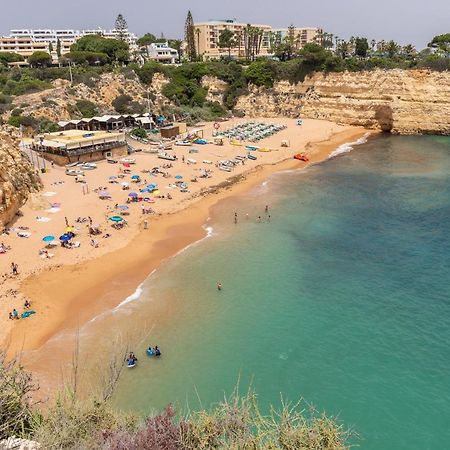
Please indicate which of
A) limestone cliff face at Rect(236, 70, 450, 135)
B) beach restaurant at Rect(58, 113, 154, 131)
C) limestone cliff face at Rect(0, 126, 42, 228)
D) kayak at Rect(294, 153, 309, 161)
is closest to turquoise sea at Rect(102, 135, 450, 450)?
limestone cliff face at Rect(0, 126, 42, 228)

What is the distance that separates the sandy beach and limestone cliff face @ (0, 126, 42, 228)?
98cm

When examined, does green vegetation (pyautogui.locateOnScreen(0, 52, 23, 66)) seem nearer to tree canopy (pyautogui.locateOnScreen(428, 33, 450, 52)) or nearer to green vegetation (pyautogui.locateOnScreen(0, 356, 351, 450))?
tree canopy (pyautogui.locateOnScreen(428, 33, 450, 52))

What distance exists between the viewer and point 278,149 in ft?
201

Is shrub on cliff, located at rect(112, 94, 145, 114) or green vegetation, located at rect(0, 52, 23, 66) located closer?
shrub on cliff, located at rect(112, 94, 145, 114)

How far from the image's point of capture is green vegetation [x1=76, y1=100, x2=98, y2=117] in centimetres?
6720

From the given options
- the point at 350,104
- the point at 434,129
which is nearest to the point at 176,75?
the point at 350,104

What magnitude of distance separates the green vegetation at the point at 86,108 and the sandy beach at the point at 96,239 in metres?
18.3

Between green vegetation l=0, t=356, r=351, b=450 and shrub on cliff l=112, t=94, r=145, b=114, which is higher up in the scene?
shrub on cliff l=112, t=94, r=145, b=114

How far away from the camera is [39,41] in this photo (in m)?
149

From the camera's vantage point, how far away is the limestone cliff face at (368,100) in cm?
7044

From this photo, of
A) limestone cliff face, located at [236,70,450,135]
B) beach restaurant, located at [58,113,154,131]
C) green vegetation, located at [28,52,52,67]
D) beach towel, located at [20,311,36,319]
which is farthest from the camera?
green vegetation, located at [28,52,52,67]

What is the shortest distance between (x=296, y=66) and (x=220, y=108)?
1672 centimetres

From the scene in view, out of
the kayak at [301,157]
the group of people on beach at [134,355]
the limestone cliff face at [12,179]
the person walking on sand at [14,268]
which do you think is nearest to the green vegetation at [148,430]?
the group of people on beach at [134,355]

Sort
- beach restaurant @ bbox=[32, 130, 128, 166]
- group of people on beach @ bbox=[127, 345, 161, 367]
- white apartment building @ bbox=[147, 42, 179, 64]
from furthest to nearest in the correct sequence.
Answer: white apartment building @ bbox=[147, 42, 179, 64] → beach restaurant @ bbox=[32, 130, 128, 166] → group of people on beach @ bbox=[127, 345, 161, 367]
